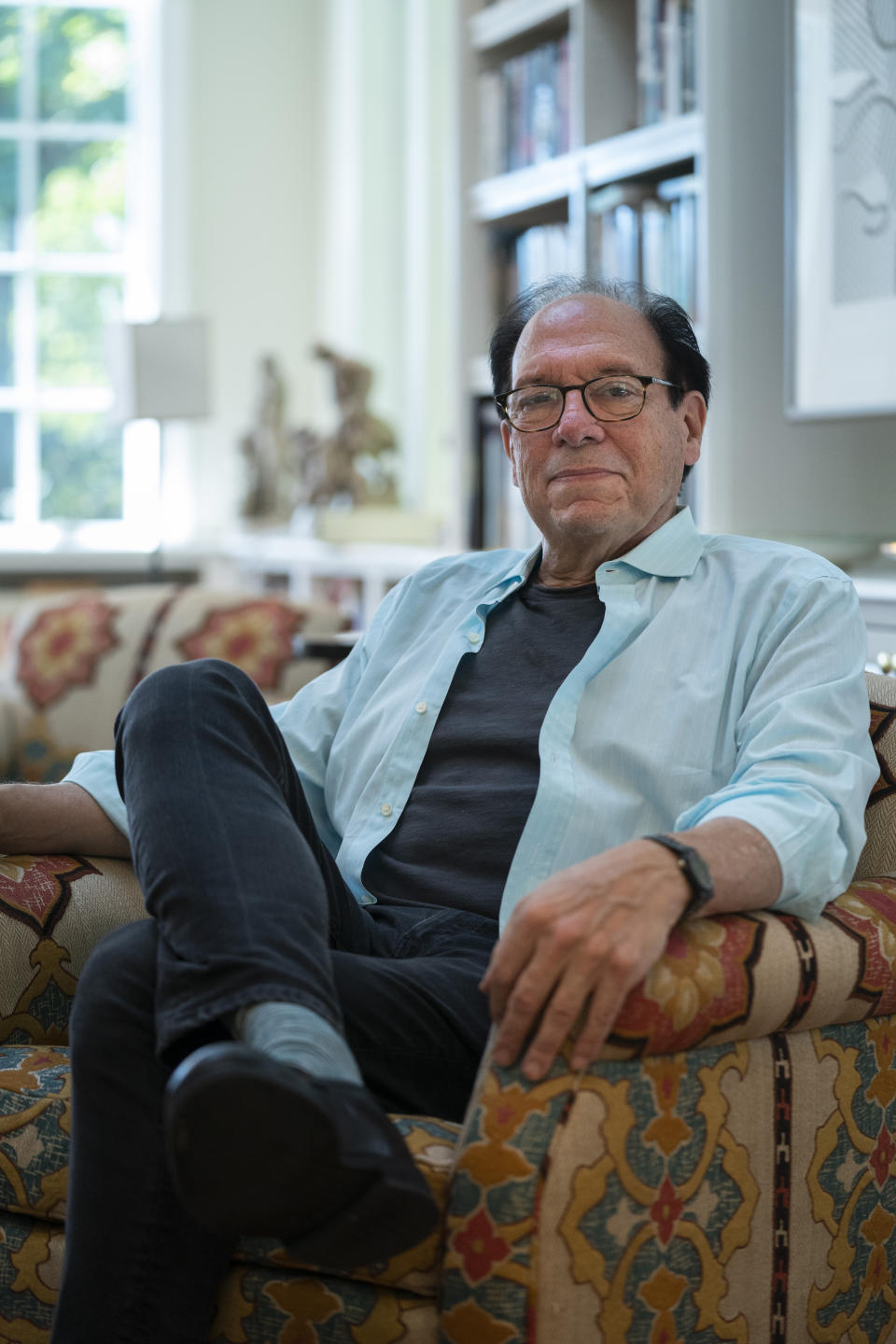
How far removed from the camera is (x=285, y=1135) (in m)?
0.95

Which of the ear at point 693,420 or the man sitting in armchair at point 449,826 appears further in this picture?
the ear at point 693,420

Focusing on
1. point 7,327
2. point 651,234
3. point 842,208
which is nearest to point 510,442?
point 842,208

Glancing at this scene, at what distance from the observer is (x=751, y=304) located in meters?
2.38

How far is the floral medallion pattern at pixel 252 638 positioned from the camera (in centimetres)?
292

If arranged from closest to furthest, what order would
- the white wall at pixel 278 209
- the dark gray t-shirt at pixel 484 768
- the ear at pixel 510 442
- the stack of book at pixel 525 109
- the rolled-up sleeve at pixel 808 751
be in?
1. the rolled-up sleeve at pixel 808 751
2. the dark gray t-shirt at pixel 484 768
3. the ear at pixel 510 442
4. the stack of book at pixel 525 109
5. the white wall at pixel 278 209

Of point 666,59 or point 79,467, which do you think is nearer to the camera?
→ point 666,59

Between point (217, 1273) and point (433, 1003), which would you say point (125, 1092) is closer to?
point (217, 1273)

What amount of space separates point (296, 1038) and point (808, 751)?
51 centimetres

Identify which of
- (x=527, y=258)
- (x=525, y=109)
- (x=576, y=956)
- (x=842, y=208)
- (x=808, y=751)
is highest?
(x=525, y=109)

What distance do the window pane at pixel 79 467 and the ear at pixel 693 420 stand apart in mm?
3754

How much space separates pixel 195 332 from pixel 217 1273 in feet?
10.9

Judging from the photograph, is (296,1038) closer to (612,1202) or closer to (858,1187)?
(612,1202)

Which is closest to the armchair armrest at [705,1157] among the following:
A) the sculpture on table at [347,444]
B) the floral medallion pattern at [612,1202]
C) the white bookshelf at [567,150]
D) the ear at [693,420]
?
the floral medallion pattern at [612,1202]

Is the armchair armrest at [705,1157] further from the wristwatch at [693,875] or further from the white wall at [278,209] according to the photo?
the white wall at [278,209]
